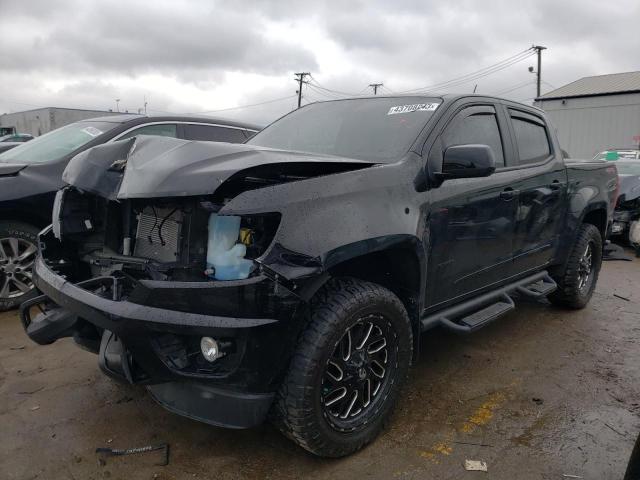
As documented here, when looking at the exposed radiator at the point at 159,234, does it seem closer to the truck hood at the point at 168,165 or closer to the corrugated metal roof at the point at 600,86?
the truck hood at the point at 168,165

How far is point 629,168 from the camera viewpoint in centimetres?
1042

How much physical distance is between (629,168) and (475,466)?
984 centimetres

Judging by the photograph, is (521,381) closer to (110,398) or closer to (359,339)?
(359,339)

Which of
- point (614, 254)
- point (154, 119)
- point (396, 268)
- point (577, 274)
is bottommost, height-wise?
point (614, 254)

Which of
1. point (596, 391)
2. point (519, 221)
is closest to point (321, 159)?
point (519, 221)

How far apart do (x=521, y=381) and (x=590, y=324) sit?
1721 millimetres

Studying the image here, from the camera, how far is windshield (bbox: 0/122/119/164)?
16.0ft

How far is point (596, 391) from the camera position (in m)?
3.46

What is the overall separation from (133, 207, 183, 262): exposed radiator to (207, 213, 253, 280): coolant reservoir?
20 cm

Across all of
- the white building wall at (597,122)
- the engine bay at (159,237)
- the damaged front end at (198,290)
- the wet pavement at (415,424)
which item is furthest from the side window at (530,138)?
the white building wall at (597,122)

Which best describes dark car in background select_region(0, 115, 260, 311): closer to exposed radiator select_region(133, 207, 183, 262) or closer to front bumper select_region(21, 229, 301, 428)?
exposed radiator select_region(133, 207, 183, 262)

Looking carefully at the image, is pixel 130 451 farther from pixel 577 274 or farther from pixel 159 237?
pixel 577 274

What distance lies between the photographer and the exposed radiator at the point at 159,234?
2418 mm

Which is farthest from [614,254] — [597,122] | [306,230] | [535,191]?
[597,122]
